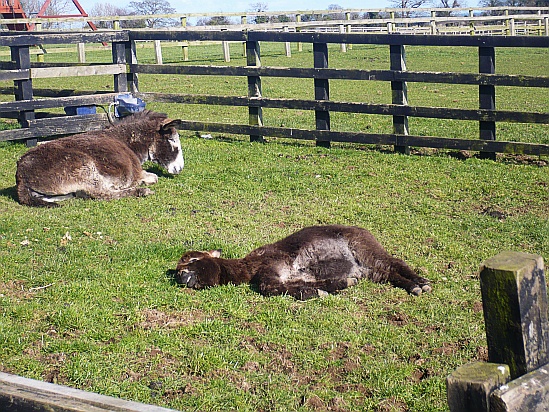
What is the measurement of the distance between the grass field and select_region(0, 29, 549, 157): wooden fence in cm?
61

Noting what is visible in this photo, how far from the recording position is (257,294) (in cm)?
596

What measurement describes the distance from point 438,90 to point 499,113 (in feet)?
27.7

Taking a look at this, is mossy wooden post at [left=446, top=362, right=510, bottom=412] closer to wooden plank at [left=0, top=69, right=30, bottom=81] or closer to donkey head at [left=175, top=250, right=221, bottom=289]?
donkey head at [left=175, top=250, right=221, bottom=289]

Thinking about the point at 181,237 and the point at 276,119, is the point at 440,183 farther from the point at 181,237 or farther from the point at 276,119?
the point at 276,119

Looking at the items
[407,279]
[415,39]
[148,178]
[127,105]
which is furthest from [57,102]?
[407,279]

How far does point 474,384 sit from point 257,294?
3.99 metres

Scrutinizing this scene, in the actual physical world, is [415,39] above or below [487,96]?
above

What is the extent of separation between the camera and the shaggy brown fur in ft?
29.0

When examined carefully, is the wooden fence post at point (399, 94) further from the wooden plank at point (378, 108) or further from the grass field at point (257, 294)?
the grass field at point (257, 294)

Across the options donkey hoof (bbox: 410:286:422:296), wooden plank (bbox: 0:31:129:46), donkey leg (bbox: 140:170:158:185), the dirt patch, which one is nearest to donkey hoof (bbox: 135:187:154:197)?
donkey leg (bbox: 140:170:158:185)

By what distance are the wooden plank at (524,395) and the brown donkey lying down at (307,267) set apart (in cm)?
386

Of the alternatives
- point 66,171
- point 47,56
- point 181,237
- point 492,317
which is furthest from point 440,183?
point 47,56

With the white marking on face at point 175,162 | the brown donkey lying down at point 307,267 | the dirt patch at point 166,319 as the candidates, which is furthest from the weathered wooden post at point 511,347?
the white marking on face at point 175,162

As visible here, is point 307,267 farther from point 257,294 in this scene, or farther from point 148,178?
point 148,178
